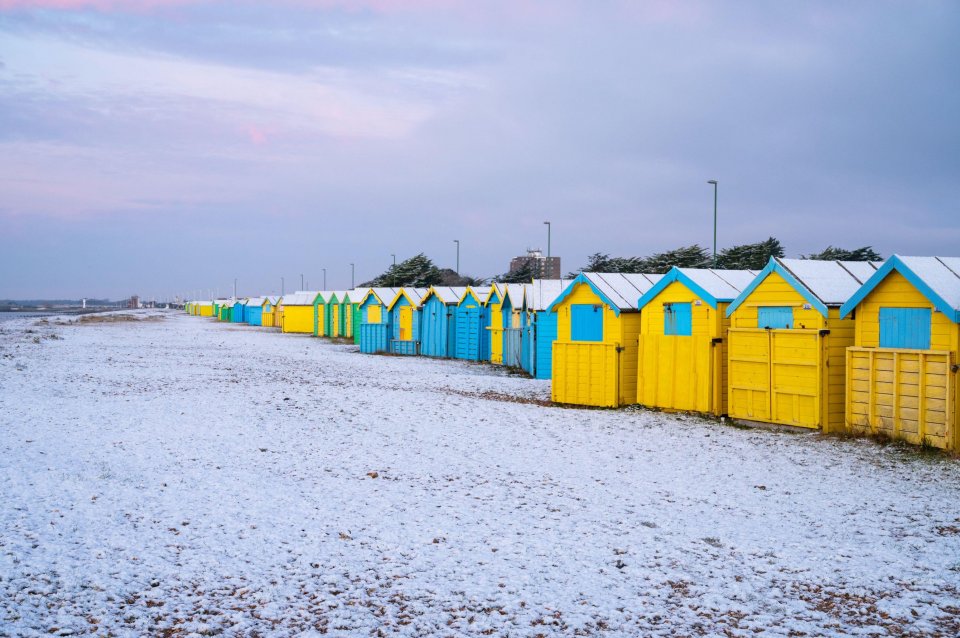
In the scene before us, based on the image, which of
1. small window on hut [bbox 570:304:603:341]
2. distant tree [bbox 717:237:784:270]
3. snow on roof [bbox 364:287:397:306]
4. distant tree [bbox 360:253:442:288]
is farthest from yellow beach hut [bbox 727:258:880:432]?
distant tree [bbox 360:253:442:288]

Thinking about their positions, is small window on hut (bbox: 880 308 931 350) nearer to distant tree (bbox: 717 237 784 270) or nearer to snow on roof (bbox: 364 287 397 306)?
snow on roof (bbox: 364 287 397 306)

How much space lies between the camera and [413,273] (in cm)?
7762

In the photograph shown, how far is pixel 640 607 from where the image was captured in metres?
6.13

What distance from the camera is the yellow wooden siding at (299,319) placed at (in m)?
61.8

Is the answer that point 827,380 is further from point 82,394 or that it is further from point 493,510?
point 82,394

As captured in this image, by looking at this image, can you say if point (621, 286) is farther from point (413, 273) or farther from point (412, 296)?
point (413, 273)

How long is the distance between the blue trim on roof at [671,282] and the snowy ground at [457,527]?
111 inches

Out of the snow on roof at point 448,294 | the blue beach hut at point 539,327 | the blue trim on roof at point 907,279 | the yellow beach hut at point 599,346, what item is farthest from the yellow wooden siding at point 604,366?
the snow on roof at point 448,294

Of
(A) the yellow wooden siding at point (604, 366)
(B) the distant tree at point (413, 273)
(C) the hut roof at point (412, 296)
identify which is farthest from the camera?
(B) the distant tree at point (413, 273)

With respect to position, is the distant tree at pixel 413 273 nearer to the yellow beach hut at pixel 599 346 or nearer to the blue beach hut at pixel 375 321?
the blue beach hut at pixel 375 321

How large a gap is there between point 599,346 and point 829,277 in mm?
Result: 5413

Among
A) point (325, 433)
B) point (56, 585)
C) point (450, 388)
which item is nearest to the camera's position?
point (56, 585)

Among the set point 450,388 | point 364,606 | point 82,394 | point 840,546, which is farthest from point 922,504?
point 82,394

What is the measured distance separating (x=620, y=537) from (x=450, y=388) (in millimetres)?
13802
